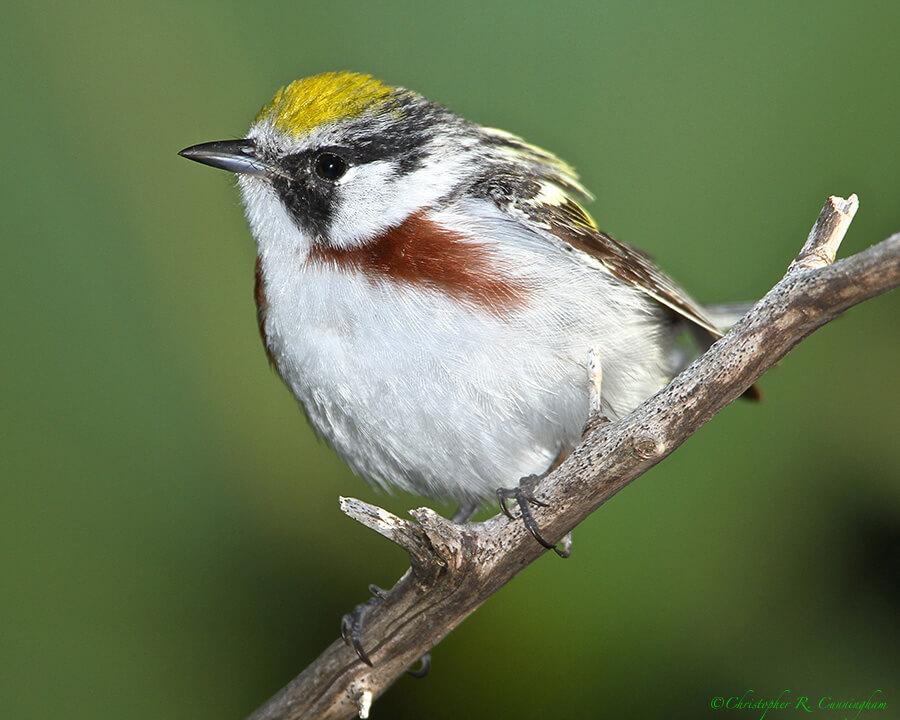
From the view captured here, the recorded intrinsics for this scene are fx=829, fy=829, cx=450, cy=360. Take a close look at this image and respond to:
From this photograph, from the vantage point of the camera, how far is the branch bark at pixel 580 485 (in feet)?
4.95

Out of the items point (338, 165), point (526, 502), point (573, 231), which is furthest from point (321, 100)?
point (526, 502)

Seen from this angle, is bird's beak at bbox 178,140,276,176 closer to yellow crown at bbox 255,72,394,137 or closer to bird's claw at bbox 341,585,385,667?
yellow crown at bbox 255,72,394,137

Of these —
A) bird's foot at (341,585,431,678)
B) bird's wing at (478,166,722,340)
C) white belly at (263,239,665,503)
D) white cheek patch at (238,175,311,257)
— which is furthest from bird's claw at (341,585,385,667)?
bird's wing at (478,166,722,340)

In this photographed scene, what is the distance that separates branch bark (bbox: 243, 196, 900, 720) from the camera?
4.95ft

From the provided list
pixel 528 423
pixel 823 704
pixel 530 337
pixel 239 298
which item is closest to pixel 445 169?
pixel 530 337

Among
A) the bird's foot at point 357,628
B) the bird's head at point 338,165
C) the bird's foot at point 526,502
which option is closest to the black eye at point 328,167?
the bird's head at point 338,165

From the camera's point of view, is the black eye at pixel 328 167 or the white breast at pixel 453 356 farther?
the black eye at pixel 328 167

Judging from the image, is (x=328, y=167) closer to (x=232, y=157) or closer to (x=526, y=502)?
(x=232, y=157)

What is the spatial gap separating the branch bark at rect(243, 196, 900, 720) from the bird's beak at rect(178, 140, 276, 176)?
0.99m

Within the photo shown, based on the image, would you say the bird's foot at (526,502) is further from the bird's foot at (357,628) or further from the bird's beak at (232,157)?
the bird's beak at (232,157)

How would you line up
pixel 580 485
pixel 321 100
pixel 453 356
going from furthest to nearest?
pixel 321 100, pixel 453 356, pixel 580 485

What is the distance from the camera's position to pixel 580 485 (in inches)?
67.4

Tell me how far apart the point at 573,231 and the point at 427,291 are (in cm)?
50

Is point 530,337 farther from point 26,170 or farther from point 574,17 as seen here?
point 26,170
